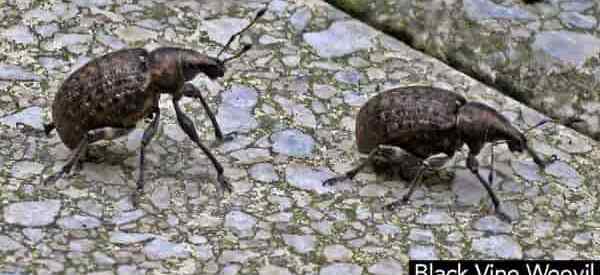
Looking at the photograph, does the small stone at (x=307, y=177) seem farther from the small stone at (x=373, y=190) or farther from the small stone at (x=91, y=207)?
the small stone at (x=91, y=207)

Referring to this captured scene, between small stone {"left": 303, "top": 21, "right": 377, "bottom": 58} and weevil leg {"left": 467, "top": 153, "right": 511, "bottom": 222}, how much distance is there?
196cm

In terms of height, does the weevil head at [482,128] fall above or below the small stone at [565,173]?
above

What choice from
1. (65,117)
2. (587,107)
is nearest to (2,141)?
(65,117)

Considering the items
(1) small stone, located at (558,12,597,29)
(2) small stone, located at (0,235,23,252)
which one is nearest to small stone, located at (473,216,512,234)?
(1) small stone, located at (558,12,597,29)

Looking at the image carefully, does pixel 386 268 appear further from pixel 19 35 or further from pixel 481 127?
pixel 19 35

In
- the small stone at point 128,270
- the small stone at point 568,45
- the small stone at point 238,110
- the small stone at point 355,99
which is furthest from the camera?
the small stone at point 568,45

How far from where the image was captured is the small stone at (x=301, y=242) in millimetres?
6895

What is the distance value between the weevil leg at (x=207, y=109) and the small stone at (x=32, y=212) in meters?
1.17

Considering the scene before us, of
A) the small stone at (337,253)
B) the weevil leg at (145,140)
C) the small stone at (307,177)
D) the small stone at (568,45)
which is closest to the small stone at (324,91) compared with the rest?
the small stone at (307,177)

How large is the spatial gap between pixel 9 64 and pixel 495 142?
3.79 meters

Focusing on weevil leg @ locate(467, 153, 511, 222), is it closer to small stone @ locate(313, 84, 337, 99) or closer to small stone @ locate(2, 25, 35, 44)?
small stone @ locate(313, 84, 337, 99)

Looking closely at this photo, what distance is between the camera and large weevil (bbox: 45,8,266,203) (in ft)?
23.2

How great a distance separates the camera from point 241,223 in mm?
7098

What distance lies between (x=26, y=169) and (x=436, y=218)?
2823 millimetres
